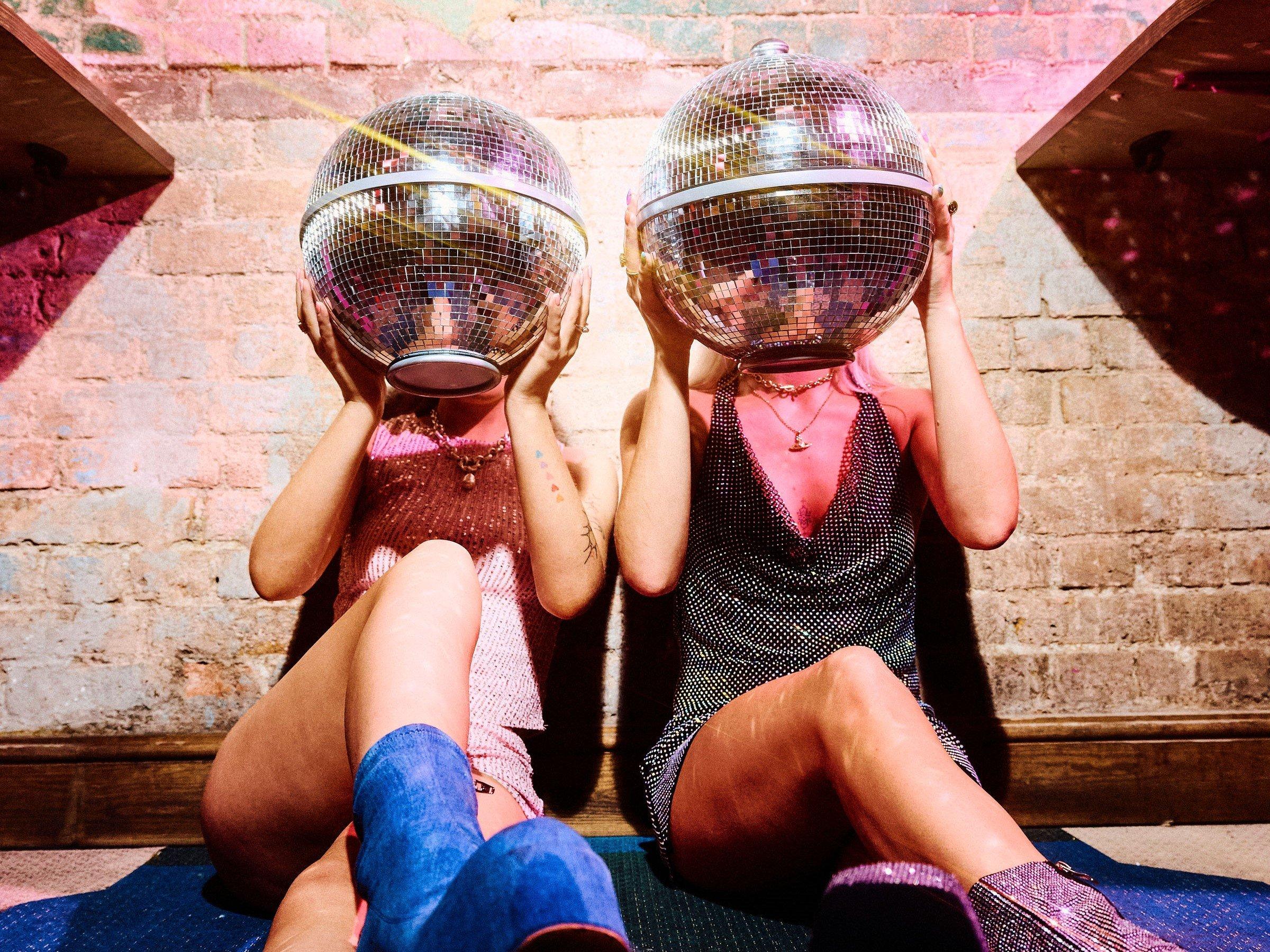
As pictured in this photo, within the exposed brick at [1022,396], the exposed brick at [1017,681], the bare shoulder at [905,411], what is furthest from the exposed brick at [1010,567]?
the bare shoulder at [905,411]

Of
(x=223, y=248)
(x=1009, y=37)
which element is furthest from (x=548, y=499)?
(x=1009, y=37)

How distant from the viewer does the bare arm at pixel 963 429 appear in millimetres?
1192

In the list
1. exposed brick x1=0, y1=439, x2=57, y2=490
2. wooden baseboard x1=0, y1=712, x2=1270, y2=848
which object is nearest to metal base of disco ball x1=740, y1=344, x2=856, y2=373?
wooden baseboard x1=0, y1=712, x2=1270, y2=848

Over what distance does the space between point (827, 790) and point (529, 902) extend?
0.57 m

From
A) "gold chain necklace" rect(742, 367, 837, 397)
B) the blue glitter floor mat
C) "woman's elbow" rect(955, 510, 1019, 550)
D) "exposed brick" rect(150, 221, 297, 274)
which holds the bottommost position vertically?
the blue glitter floor mat

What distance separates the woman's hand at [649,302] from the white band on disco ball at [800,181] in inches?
5.5

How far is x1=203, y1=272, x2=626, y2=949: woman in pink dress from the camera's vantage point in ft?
2.03

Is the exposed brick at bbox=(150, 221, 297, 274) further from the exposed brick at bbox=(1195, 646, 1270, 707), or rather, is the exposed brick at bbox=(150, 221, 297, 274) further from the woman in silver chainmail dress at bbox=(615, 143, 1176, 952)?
the exposed brick at bbox=(1195, 646, 1270, 707)

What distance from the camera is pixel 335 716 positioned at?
102cm

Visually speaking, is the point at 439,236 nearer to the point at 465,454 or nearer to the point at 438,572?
the point at 438,572

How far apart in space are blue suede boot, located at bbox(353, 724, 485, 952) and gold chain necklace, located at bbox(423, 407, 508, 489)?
668 millimetres

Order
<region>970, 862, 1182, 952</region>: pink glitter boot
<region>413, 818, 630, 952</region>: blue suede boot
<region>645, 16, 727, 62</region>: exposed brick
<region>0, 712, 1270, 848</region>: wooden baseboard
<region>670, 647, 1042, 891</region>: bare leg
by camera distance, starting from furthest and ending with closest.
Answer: <region>645, 16, 727, 62</region>: exposed brick, <region>0, 712, 1270, 848</region>: wooden baseboard, <region>670, 647, 1042, 891</region>: bare leg, <region>970, 862, 1182, 952</region>: pink glitter boot, <region>413, 818, 630, 952</region>: blue suede boot

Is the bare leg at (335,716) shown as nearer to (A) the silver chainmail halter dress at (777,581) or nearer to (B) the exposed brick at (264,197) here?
(A) the silver chainmail halter dress at (777,581)

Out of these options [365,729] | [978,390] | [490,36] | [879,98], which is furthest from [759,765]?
[490,36]
